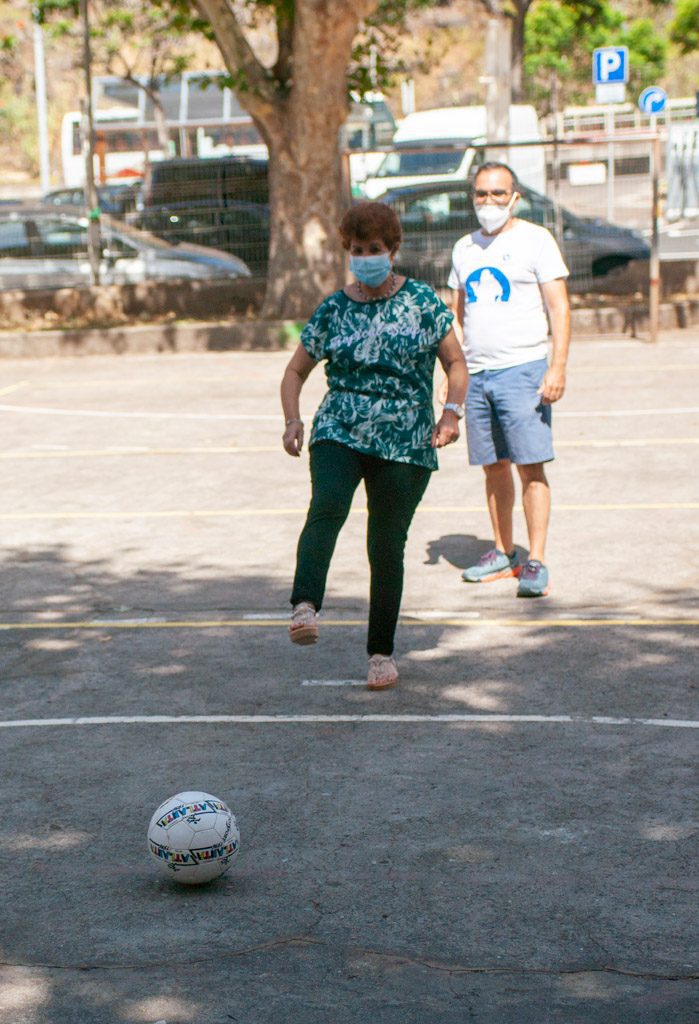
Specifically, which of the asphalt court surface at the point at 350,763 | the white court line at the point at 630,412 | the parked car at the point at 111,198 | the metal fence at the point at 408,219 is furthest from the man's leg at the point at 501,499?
the parked car at the point at 111,198

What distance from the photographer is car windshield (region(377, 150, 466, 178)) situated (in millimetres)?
A: 23297

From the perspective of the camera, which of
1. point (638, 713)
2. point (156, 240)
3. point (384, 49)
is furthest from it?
point (384, 49)

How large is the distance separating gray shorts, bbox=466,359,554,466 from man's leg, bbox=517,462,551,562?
0.35ft

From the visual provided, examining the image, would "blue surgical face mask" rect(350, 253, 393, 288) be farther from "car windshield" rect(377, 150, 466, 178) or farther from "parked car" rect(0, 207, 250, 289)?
"car windshield" rect(377, 150, 466, 178)

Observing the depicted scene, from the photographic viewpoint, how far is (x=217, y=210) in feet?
68.4

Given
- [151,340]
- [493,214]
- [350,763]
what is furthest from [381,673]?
[151,340]

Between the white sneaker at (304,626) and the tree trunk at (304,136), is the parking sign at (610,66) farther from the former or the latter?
the white sneaker at (304,626)

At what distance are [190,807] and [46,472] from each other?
7.32 metres

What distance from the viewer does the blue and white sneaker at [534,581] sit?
7.77 m

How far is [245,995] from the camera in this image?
12.7 ft

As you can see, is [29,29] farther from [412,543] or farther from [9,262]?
[412,543]

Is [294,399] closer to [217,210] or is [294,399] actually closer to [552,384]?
[552,384]

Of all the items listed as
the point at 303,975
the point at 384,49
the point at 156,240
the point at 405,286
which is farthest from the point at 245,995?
the point at 384,49

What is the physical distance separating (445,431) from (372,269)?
0.67 meters
